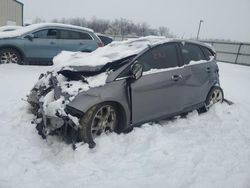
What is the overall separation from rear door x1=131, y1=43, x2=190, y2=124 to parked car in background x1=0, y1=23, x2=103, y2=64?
5599 mm

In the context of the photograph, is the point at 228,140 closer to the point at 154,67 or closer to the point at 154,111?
the point at 154,111

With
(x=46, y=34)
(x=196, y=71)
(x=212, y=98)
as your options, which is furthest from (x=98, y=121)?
(x=46, y=34)

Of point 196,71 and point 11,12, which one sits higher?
point 11,12

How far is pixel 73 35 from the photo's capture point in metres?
10.5

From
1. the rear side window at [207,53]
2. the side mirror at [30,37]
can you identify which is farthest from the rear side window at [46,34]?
the rear side window at [207,53]

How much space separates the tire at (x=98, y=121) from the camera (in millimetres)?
4082

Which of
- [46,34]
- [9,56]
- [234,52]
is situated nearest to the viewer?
[9,56]

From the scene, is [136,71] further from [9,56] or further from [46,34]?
[46,34]

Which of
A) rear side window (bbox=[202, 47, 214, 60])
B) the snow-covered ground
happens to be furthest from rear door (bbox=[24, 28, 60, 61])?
rear side window (bbox=[202, 47, 214, 60])

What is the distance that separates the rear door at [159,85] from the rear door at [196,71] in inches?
8.6

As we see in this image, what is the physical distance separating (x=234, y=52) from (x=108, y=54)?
638 inches

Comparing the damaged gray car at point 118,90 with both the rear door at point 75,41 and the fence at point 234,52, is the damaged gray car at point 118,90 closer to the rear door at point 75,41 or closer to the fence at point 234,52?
the rear door at point 75,41

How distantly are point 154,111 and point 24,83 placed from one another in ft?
13.1

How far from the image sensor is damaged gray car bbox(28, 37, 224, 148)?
160 inches
